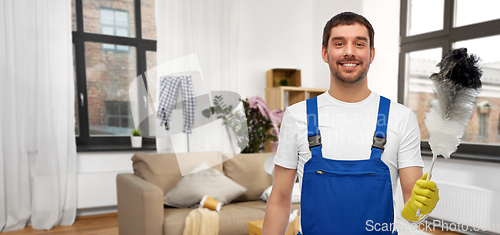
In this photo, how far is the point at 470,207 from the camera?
10.0ft

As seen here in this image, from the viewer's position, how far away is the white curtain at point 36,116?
11.1 ft

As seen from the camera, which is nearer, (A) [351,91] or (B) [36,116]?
(A) [351,91]

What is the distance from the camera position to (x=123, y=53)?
163 inches

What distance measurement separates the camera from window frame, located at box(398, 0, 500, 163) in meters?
3.26

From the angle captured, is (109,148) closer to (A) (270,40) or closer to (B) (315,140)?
(A) (270,40)

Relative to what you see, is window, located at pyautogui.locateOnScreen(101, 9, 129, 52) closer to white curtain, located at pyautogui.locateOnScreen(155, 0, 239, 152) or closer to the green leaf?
white curtain, located at pyautogui.locateOnScreen(155, 0, 239, 152)

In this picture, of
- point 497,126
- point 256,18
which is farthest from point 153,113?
point 497,126

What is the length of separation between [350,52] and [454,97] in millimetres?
226

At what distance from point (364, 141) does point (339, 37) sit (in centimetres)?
24

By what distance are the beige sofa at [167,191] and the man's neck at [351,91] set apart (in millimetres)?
1686

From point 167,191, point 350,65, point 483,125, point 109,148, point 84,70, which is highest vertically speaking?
point 84,70

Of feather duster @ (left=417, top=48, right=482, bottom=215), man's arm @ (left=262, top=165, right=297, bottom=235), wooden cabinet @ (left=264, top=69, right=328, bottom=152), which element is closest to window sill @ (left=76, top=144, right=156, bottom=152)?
wooden cabinet @ (left=264, top=69, right=328, bottom=152)

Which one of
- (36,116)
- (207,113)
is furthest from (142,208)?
(36,116)

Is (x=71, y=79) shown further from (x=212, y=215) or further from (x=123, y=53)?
(x=212, y=215)
